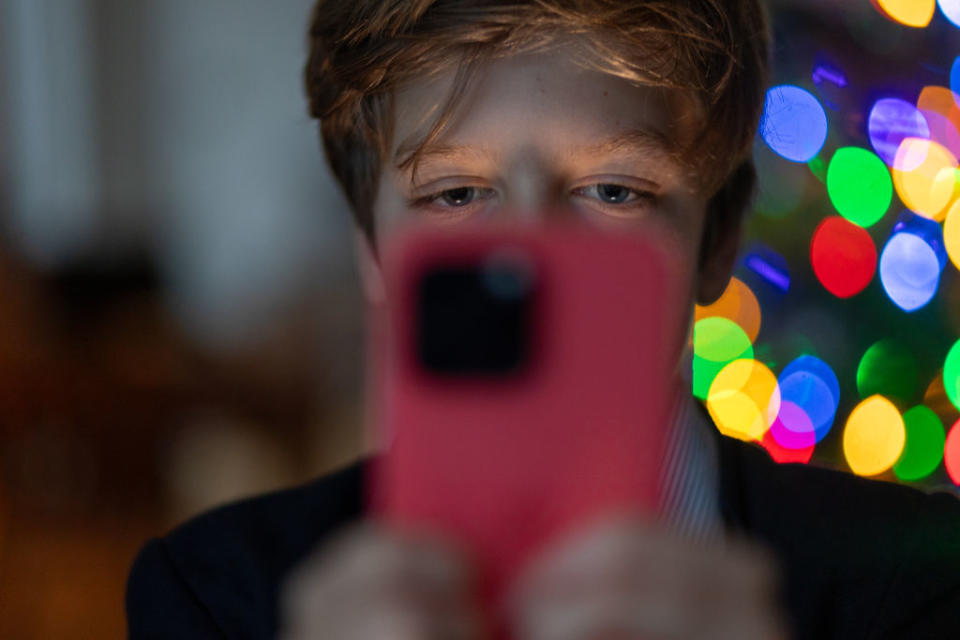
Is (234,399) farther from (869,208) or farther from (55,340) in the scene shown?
(869,208)

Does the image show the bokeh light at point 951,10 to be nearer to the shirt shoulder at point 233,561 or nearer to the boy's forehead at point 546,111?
the boy's forehead at point 546,111

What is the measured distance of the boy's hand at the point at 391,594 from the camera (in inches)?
8.5

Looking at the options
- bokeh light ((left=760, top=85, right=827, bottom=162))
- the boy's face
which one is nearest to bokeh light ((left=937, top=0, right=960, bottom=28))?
bokeh light ((left=760, top=85, right=827, bottom=162))

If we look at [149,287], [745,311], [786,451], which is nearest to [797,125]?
[745,311]

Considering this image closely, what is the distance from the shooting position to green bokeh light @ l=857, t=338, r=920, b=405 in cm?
91

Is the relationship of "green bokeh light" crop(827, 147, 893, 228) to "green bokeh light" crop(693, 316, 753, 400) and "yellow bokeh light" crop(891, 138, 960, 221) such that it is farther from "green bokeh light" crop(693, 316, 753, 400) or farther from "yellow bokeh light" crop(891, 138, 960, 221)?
"green bokeh light" crop(693, 316, 753, 400)

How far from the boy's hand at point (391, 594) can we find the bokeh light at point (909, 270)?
77cm

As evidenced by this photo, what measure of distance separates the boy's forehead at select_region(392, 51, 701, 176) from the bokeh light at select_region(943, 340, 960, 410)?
509 millimetres

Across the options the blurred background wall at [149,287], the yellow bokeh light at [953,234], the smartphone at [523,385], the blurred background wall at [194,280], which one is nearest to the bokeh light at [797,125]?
the blurred background wall at [194,280]

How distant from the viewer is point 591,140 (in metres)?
0.48

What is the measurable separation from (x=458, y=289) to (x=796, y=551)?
1.10 ft

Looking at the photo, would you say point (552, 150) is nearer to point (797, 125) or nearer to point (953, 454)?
point (797, 125)

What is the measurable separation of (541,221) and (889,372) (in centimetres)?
63

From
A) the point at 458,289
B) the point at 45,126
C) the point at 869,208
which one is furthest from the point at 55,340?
the point at 458,289
